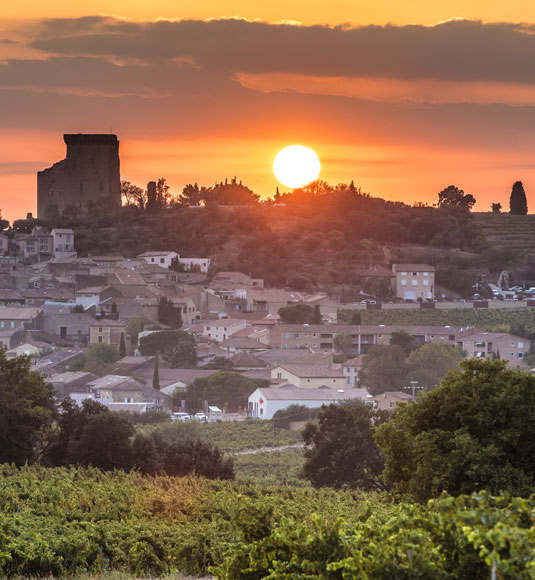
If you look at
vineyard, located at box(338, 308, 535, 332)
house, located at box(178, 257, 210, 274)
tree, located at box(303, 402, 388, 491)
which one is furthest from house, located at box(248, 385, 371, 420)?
house, located at box(178, 257, 210, 274)

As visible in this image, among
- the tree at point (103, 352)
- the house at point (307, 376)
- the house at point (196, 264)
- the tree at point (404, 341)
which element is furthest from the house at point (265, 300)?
the house at point (307, 376)

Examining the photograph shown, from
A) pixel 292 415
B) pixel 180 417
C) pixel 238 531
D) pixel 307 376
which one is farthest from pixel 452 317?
pixel 238 531

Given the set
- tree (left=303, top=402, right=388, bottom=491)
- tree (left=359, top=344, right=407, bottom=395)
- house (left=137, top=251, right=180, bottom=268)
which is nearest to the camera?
tree (left=303, top=402, right=388, bottom=491)

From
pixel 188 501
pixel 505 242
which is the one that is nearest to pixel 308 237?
pixel 505 242

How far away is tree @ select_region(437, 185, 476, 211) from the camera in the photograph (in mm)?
86500

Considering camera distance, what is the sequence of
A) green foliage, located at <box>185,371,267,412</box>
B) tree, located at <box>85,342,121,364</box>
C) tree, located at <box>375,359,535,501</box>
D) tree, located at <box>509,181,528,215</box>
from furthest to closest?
tree, located at <box>509,181,528,215</box>
tree, located at <box>85,342,121,364</box>
green foliage, located at <box>185,371,267,412</box>
tree, located at <box>375,359,535,501</box>

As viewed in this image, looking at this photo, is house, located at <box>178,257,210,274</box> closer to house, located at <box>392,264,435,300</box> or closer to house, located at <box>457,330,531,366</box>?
house, located at <box>392,264,435,300</box>

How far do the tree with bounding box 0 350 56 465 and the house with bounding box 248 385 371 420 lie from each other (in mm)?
17969

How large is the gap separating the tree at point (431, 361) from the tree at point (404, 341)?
229 cm

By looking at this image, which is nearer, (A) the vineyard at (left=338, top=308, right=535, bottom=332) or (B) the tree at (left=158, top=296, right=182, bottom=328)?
(A) the vineyard at (left=338, top=308, right=535, bottom=332)

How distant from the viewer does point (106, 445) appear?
71.9ft

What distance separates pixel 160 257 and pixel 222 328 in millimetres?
15638

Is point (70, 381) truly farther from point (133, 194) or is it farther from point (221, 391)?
point (133, 194)

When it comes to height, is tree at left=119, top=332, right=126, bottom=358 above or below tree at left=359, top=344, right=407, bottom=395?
above
